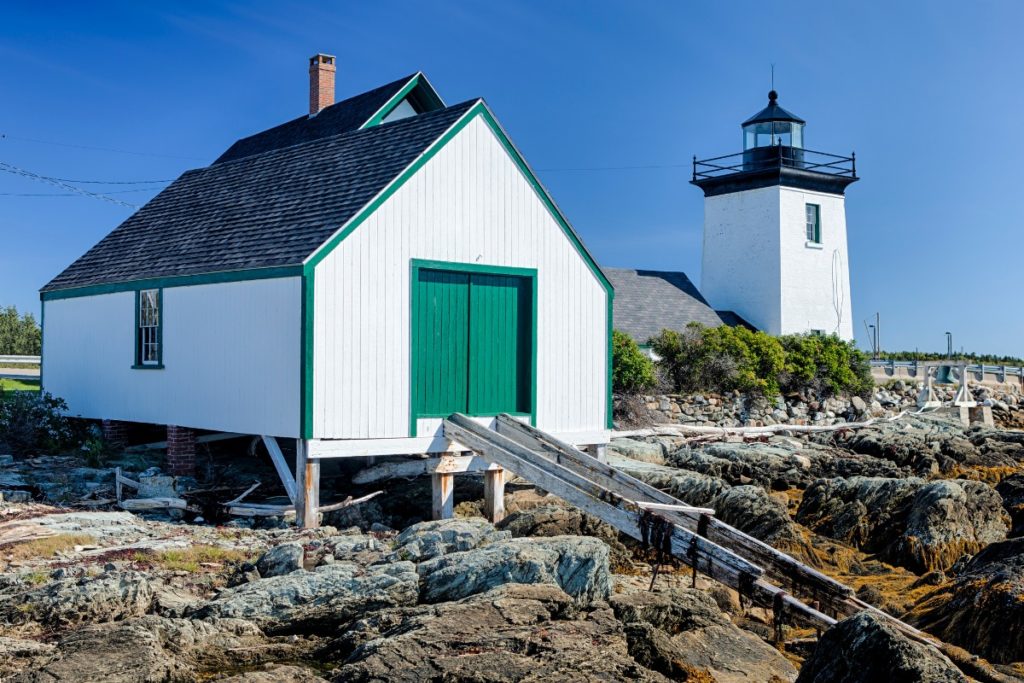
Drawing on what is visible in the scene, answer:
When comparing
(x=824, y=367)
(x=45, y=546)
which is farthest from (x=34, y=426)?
(x=824, y=367)

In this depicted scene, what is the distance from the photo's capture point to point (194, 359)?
16.3 metres

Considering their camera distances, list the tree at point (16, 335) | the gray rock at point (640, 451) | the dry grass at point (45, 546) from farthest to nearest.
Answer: the tree at point (16, 335)
the gray rock at point (640, 451)
the dry grass at point (45, 546)

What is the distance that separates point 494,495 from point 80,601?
6956 mm

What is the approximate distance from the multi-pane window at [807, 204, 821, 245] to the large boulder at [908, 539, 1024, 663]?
27.3m

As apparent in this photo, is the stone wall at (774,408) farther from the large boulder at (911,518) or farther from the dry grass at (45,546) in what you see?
the dry grass at (45,546)

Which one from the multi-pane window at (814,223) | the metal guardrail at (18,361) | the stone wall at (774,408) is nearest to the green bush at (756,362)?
the stone wall at (774,408)

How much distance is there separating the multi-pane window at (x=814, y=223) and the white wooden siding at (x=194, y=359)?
25319mm

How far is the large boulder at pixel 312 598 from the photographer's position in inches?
372

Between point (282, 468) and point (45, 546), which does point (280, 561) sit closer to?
point (45, 546)

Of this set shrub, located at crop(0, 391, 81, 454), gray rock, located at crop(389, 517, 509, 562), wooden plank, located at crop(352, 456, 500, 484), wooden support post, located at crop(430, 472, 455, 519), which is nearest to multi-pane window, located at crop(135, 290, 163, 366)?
shrub, located at crop(0, 391, 81, 454)

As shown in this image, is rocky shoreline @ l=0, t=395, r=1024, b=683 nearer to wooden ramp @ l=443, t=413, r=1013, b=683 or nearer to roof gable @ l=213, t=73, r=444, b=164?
wooden ramp @ l=443, t=413, r=1013, b=683

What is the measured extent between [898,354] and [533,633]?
49030 mm

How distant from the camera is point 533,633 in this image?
26.7ft

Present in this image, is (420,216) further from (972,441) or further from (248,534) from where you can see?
(972,441)
